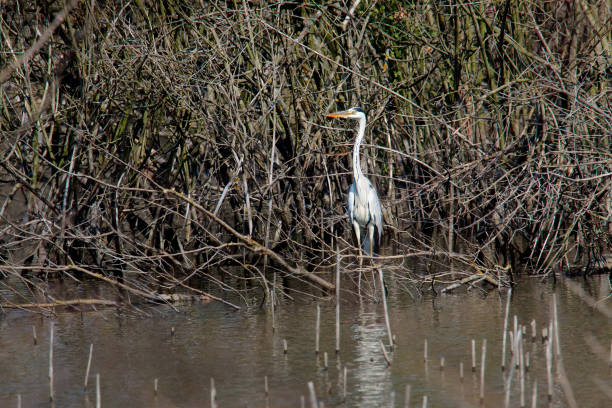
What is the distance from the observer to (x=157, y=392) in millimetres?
5316

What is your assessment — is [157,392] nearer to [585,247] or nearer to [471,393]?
[471,393]

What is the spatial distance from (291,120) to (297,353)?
4.12 metres

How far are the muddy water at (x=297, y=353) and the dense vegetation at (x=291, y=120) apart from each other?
49 cm

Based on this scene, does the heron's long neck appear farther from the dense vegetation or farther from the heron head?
Result: the dense vegetation

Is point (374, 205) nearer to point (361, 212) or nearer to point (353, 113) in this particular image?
point (361, 212)

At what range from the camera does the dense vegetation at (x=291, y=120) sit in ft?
26.0

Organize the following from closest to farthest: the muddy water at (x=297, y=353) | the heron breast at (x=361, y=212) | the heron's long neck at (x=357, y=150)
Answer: the muddy water at (x=297, y=353)
the heron's long neck at (x=357, y=150)
the heron breast at (x=361, y=212)

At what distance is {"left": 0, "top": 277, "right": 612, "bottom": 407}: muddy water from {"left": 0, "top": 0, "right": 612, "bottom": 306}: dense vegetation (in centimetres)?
49

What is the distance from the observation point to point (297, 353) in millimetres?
6168

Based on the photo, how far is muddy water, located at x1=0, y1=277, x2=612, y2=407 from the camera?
5.12 meters

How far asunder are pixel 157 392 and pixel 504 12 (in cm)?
539

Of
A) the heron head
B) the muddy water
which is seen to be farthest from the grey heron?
the muddy water

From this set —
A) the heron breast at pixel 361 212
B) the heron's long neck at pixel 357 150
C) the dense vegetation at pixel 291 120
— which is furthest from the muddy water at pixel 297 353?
the heron's long neck at pixel 357 150

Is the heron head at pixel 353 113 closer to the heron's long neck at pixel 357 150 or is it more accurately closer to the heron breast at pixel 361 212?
the heron's long neck at pixel 357 150
